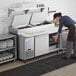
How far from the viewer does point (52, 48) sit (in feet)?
18.1

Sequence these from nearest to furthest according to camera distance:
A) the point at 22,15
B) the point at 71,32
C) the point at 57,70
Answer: the point at 57,70 < the point at 71,32 < the point at 22,15

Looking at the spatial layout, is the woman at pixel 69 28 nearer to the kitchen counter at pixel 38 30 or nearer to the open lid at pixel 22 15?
the kitchen counter at pixel 38 30

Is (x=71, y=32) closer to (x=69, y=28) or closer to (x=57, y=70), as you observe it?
(x=69, y=28)

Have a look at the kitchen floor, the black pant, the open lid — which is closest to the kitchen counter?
the open lid

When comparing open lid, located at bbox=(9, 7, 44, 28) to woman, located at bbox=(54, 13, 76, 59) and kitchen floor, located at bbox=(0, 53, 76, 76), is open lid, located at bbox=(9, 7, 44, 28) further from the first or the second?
kitchen floor, located at bbox=(0, 53, 76, 76)

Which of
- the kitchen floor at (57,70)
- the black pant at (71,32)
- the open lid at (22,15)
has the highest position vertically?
the open lid at (22,15)

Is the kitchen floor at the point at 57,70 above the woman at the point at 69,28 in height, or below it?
below

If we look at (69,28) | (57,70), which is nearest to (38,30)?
(69,28)

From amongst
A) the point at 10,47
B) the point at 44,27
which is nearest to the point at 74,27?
the point at 44,27

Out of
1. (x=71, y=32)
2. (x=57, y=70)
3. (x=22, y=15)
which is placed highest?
(x=22, y=15)

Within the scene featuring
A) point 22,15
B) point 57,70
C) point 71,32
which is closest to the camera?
point 57,70

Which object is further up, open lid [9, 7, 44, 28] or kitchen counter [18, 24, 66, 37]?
open lid [9, 7, 44, 28]

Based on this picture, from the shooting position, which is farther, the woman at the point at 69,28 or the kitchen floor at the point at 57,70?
the woman at the point at 69,28

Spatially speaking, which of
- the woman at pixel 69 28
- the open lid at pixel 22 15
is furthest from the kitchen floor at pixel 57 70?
the open lid at pixel 22 15
